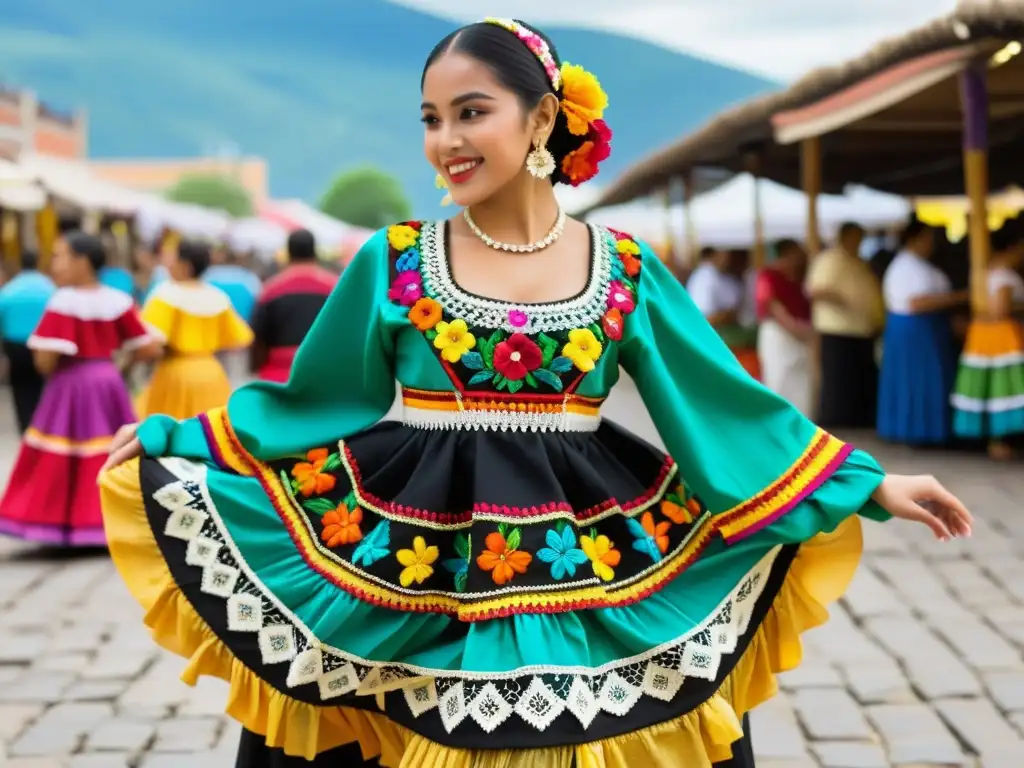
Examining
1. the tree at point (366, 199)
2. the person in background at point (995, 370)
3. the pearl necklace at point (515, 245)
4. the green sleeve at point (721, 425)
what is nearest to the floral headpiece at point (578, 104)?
the pearl necklace at point (515, 245)

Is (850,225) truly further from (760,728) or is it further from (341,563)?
(341,563)

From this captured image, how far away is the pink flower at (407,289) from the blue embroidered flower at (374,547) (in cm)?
45

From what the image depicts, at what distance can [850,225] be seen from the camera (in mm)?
10562

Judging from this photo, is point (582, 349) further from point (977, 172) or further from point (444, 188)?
point (977, 172)

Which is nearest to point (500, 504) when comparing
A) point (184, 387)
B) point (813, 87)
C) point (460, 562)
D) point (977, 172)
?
point (460, 562)

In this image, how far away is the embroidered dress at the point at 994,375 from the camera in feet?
29.3

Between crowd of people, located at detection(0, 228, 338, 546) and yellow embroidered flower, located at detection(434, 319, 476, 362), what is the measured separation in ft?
14.7

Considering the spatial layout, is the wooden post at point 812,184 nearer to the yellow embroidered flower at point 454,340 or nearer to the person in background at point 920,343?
the person in background at point 920,343

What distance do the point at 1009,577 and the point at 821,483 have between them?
374cm

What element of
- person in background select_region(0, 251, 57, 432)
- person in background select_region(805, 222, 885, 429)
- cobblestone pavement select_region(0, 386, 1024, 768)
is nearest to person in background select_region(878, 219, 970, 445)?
person in background select_region(805, 222, 885, 429)

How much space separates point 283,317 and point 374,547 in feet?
16.1

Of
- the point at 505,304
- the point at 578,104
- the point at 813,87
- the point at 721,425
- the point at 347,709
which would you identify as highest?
the point at 813,87

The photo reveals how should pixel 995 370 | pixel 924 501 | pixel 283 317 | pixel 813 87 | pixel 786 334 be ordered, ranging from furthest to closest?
pixel 786 334
pixel 813 87
pixel 995 370
pixel 283 317
pixel 924 501

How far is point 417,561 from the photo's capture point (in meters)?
2.46
